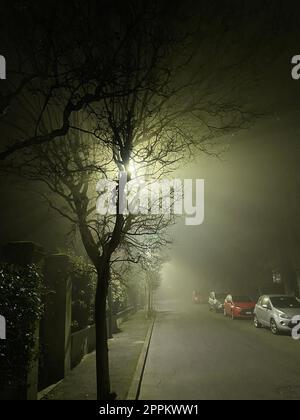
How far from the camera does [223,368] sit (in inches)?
443

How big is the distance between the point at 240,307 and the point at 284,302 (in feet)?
24.9

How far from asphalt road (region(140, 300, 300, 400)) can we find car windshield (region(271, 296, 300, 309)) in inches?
55.6

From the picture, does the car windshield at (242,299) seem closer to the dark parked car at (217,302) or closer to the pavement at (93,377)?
the dark parked car at (217,302)

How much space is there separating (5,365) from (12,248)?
243 cm

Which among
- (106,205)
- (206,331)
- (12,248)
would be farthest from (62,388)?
(206,331)

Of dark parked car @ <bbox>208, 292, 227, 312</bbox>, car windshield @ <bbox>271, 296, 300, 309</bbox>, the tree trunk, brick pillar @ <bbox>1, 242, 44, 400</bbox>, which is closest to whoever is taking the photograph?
brick pillar @ <bbox>1, 242, 44, 400</bbox>

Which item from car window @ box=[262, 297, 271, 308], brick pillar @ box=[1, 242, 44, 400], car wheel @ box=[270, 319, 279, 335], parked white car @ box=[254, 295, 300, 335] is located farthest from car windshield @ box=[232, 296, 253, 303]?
brick pillar @ box=[1, 242, 44, 400]

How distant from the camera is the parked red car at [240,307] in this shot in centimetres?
2648

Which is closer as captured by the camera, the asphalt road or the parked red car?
the asphalt road

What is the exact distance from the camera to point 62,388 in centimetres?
941

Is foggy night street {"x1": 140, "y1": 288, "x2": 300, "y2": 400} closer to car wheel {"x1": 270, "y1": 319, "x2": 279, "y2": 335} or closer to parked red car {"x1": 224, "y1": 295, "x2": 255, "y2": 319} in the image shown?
car wheel {"x1": 270, "y1": 319, "x2": 279, "y2": 335}

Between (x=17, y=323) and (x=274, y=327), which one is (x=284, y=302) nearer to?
(x=274, y=327)

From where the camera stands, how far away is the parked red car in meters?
26.5
